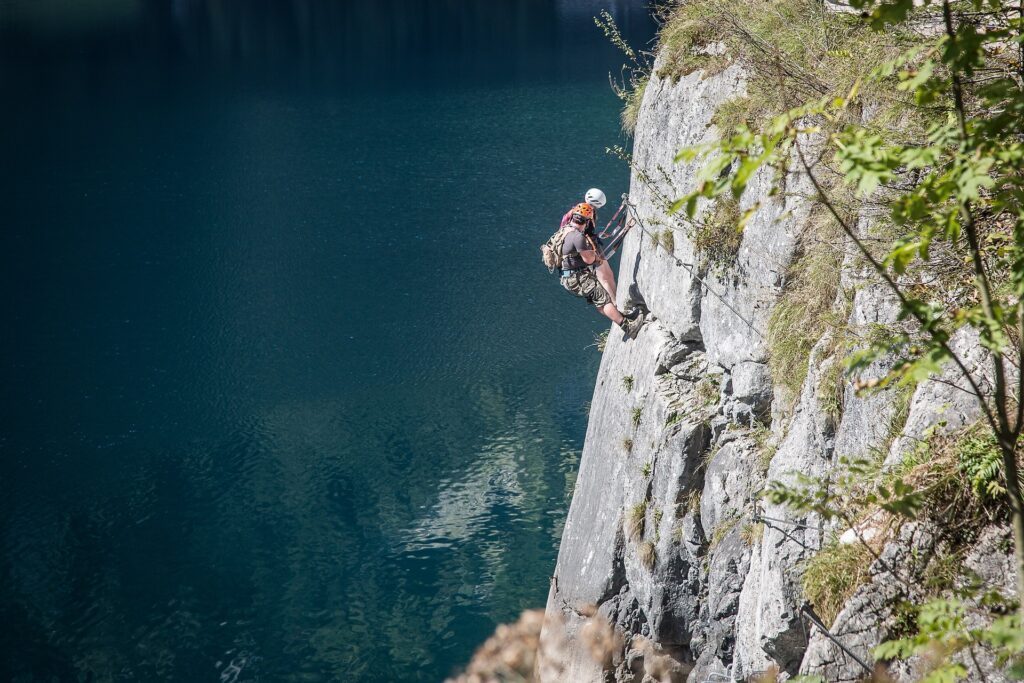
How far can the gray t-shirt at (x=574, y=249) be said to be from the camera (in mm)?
10758

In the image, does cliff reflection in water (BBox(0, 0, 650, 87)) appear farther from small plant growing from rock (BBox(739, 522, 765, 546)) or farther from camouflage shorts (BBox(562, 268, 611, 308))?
small plant growing from rock (BBox(739, 522, 765, 546))

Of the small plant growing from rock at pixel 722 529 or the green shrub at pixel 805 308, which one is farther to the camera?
the small plant growing from rock at pixel 722 529

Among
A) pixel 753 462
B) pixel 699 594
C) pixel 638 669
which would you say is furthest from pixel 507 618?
pixel 753 462

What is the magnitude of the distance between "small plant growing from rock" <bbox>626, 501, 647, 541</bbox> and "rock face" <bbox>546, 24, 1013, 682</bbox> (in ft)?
0.08

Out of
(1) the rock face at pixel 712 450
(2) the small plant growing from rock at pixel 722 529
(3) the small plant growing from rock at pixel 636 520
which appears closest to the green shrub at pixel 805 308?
(1) the rock face at pixel 712 450

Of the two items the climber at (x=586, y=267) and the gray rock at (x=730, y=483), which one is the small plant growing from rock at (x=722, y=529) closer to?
the gray rock at (x=730, y=483)

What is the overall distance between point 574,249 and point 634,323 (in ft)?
3.48

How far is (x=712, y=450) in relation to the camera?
895cm

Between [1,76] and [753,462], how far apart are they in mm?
46925

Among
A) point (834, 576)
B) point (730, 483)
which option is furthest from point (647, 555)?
point (834, 576)

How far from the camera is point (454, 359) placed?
69.6 ft

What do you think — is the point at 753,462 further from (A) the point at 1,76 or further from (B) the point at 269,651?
(A) the point at 1,76

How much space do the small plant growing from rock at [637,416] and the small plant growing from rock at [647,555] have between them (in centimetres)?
126

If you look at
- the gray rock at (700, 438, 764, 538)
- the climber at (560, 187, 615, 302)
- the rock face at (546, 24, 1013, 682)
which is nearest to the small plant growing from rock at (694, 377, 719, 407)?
the rock face at (546, 24, 1013, 682)
